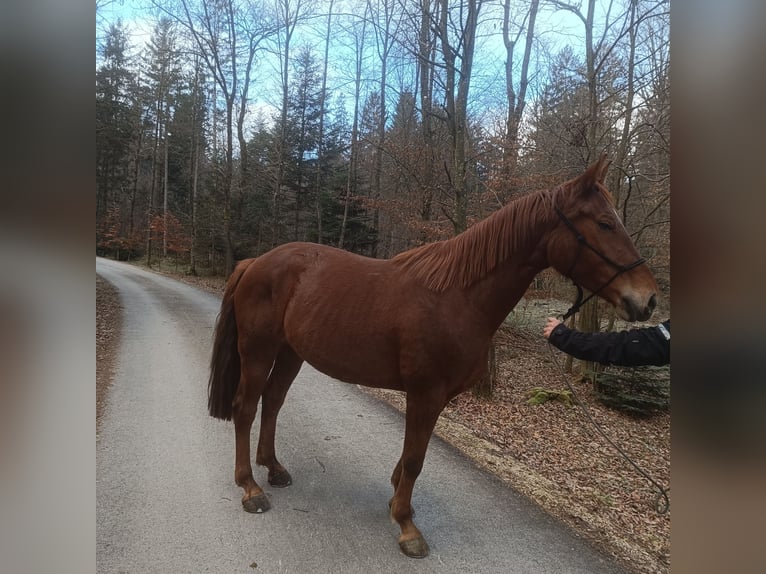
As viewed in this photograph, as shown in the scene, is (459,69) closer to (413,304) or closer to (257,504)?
(413,304)

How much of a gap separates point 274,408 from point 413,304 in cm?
140

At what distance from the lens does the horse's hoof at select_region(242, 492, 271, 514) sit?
85.6 inches

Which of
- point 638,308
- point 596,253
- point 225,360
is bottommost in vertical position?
point 225,360

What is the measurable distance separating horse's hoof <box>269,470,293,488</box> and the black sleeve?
6.54 feet

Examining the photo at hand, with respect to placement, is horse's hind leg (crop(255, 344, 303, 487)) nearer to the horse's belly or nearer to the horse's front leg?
the horse's belly

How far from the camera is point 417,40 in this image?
3.66 meters

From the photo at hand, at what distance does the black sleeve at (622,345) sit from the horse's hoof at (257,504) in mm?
1948

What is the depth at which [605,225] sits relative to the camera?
1.63m

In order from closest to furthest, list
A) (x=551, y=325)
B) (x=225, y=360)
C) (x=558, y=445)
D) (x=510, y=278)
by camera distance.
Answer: (x=551, y=325) < (x=510, y=278) < (x=225, y=360) < (x=558, y=445)

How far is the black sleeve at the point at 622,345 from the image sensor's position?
1.33 m

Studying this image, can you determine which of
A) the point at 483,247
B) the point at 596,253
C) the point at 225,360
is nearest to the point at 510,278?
the point at 483,247
